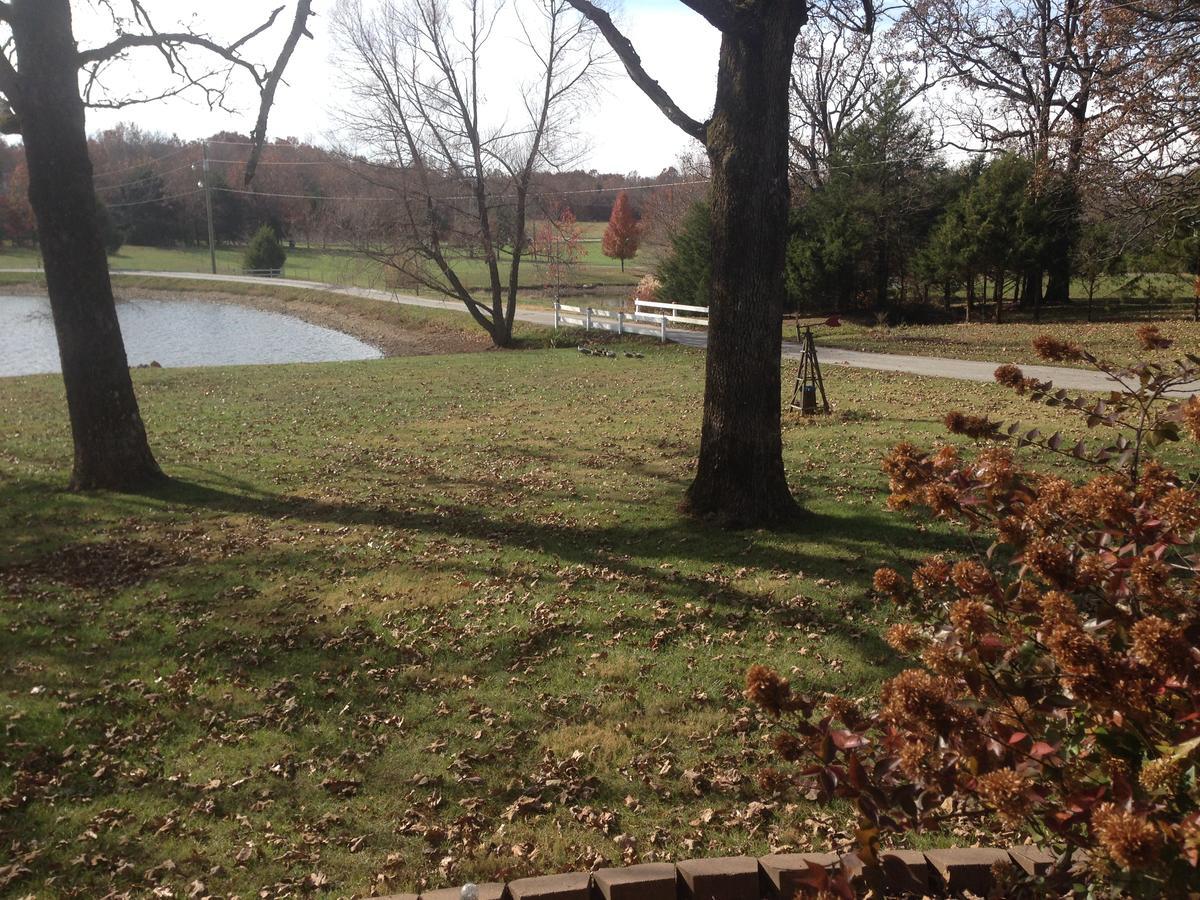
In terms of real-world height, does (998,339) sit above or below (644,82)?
below

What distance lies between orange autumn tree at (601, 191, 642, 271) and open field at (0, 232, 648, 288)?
149 cm

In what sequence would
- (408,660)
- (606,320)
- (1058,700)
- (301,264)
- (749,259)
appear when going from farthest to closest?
(301,264)
(606,320)
(749,259)
(408,660)
(1058,700)

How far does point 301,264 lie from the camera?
6731 cm

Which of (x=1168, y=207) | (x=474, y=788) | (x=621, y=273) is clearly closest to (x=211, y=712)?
(x=474, y=788)

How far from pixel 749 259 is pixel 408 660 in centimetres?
385

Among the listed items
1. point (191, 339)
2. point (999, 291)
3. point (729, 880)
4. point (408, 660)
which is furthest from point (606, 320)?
point (729, 880)

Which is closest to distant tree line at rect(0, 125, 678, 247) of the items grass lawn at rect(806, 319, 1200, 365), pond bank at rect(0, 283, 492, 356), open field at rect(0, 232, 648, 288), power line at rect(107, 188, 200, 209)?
power line at rect(107, 188, 200, 209)

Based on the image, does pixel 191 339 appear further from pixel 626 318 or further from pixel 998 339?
pixel 998 339

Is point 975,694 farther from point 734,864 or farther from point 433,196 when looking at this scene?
point 433,196

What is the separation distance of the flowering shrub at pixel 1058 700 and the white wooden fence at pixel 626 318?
77.7ft

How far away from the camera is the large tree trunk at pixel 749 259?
269 inches

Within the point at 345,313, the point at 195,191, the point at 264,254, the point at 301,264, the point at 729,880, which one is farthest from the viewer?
the point at 301,264

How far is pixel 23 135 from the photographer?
8.53m

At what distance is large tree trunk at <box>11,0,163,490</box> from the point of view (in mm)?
8461
